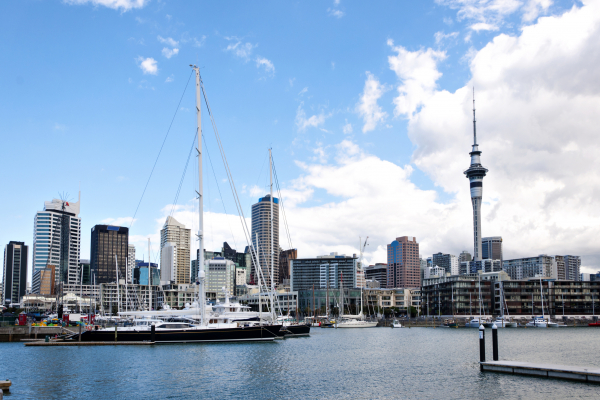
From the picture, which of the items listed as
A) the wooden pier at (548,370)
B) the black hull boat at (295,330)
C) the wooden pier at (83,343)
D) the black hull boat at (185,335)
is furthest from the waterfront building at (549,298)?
the wooden pier at (548,370)

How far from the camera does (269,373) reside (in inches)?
1946

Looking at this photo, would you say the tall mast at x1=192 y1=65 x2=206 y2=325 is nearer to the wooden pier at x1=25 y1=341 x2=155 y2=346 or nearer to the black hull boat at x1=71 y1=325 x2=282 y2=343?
the black hull boat at x1=71 y1=325 x2=282 y2=343

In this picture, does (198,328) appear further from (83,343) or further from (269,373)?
(269,373)

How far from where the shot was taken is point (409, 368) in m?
53.6

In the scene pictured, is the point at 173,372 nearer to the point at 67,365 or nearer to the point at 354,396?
the point at 67,365

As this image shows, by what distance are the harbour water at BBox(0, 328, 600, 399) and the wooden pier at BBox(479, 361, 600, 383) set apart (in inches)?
35.1

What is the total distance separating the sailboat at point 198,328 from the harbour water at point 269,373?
2.18 m

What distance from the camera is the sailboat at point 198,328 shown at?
75575 millimetres

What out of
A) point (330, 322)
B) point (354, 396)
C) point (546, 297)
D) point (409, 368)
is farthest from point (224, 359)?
point (546, 297)

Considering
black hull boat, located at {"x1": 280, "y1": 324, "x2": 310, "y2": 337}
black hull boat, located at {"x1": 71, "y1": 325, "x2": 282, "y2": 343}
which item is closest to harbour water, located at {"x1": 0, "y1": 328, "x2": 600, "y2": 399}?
black hull boat, located at {"x1": 71, "y1": 325, "x2": 282, "y2": 343}

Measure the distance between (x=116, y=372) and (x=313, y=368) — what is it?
19.0m

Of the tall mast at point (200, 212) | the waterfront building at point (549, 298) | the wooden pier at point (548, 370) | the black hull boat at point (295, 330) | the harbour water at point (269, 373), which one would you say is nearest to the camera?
the harbour water at point (269, 373)

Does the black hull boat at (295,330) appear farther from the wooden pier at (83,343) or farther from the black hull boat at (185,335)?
the wooden pier at (83,343)

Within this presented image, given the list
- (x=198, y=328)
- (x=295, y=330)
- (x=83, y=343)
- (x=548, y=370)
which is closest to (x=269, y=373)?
(x=548, y=370)
